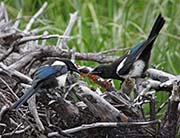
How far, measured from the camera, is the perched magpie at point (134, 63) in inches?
119

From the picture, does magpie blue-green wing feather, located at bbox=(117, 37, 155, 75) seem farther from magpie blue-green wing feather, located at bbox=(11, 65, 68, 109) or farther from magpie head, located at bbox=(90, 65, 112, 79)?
magpie blue-green wing feather, located at bbox=(11, 65, 68, 109)

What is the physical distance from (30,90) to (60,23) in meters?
2.13

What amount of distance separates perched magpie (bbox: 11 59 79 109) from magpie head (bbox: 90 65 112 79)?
0.18m

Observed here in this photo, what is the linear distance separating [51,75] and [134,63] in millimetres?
380

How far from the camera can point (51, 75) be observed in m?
2.84

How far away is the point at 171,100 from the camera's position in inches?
101

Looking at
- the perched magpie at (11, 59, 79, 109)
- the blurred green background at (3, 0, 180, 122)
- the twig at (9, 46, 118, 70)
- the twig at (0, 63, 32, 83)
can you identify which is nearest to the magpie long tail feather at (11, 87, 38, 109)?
the perched magpie at (11, 59, 79, 109)

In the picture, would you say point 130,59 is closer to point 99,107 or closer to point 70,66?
point 70,66

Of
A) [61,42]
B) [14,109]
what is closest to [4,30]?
[61,42]

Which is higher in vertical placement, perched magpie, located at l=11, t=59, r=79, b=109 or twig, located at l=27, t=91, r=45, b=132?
perched magpie, located at l=11, t=59, r=79, b=109

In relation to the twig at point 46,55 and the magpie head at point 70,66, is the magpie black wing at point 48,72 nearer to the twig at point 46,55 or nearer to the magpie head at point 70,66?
the magpie head at point 70,66

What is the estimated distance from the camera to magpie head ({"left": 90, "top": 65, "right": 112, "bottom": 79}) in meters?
3.08

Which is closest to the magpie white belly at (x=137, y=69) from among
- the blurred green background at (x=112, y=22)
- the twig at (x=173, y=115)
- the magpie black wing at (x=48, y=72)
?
the magpie black wing at (x=48, y=72)

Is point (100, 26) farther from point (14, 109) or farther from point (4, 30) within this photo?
point (14, 109)
